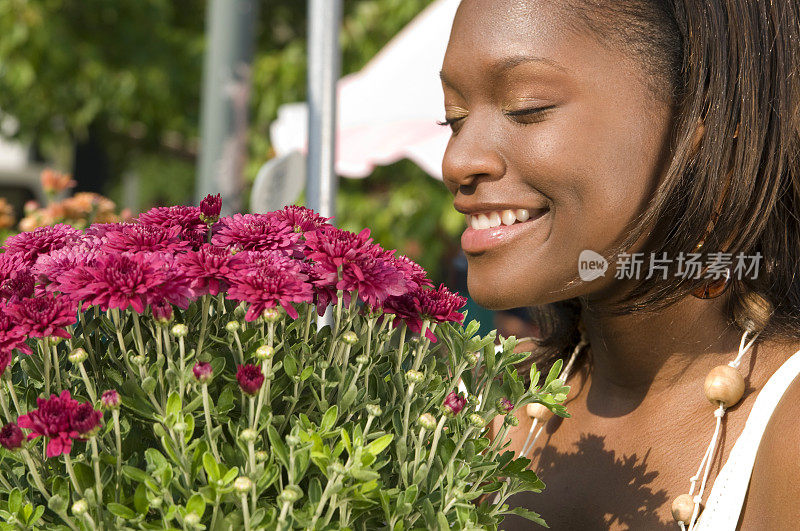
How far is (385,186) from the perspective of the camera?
26.5 ft

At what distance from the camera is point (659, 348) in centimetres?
175

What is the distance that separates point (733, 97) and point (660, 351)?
0.48m

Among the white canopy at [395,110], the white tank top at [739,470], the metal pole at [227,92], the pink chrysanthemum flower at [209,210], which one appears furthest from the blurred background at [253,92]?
the pink chrysanthemum flower at [209,210]

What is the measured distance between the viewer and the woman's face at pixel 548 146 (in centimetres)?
154

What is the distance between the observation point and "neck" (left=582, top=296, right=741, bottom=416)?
1.70 m

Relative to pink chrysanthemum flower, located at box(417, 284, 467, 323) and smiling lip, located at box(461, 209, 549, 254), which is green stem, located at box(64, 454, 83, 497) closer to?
pink chrysanthemum flower, located at box(417, 284, 467, 323)

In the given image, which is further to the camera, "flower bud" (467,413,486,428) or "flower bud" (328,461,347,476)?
"flower bud" (467,413,486,428)

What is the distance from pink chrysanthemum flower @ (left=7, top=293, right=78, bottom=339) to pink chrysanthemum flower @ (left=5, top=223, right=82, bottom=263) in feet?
0.54

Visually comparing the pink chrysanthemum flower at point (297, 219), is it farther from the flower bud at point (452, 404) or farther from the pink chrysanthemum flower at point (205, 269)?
the flower bud at point (452, 404)

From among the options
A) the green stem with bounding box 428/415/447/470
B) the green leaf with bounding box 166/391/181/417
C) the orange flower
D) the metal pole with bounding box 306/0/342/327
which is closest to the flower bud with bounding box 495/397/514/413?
the green stem with bounding box 428/415/447/470

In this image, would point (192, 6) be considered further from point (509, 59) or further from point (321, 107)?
point (509, 59)

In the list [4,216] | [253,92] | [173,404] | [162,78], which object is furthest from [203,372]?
[162,78]

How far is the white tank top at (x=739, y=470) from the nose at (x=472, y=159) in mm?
555

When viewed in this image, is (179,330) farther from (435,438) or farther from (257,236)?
(435,438)
